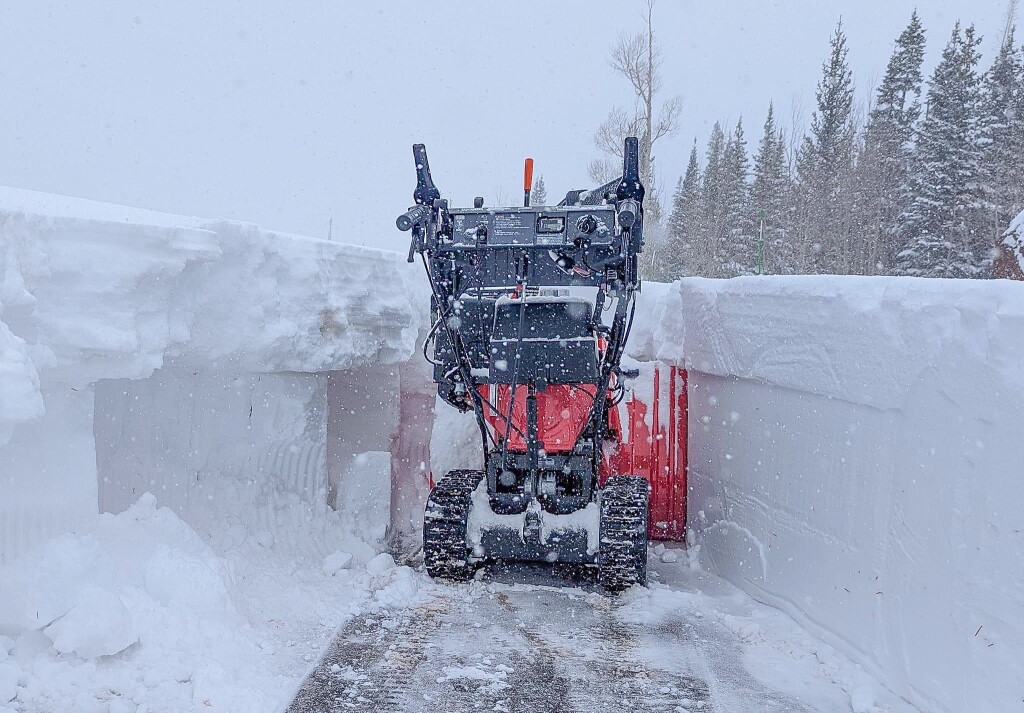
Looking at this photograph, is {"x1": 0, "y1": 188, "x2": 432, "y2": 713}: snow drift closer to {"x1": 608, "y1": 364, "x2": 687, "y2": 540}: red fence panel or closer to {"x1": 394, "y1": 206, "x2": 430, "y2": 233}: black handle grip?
{"x1": 394, "y1": 206, "x2": 430, "y2": 233}: black handle grip

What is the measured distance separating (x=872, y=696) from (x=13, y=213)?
16.1ft

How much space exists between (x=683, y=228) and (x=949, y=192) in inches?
848

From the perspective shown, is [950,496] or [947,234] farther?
[947,234]

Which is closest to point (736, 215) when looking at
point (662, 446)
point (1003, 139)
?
point (1003, 139)

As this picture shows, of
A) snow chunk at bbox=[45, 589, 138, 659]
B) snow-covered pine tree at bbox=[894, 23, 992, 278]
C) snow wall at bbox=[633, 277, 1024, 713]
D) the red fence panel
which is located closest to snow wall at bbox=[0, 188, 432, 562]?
snow chunk at bbox=[45, 589, 138, 659]

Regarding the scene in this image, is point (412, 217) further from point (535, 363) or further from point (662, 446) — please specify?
point (662, 446)

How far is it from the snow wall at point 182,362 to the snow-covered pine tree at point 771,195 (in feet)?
101

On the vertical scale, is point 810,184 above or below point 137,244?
above

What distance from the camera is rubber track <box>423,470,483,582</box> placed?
252 inches

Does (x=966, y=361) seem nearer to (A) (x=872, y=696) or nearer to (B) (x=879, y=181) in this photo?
(A) (x=872, y=696)

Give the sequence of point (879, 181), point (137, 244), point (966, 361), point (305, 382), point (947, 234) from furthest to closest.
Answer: point (879, 181)
point (947, 234)
point (305, 382)
point (137, 244)
point (966, 361)

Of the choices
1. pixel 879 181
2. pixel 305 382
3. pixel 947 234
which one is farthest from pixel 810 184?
pixel 305 382

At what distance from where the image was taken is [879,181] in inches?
1293

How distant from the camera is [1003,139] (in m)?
32.4
